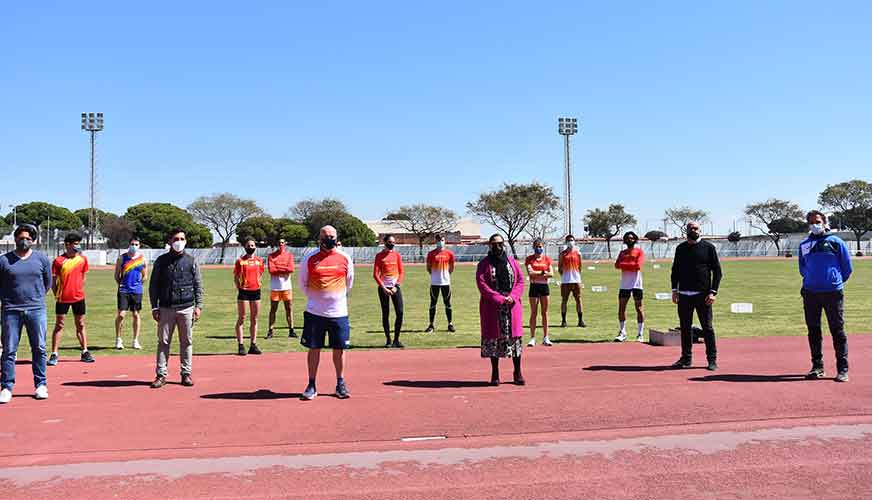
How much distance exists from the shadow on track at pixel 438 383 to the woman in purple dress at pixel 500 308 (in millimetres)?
475

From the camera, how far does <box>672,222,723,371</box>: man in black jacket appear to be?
9.46m

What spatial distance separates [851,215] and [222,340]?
10763cm

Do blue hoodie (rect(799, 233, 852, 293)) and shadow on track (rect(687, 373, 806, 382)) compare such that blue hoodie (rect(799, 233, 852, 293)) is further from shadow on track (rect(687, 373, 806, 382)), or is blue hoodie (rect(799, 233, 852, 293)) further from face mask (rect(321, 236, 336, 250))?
face mask (rect(321, 236, 336, 250))

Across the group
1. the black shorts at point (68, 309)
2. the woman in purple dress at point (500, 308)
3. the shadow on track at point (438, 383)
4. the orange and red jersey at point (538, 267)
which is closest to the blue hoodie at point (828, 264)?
the woman in purple dress at point (500, 308)

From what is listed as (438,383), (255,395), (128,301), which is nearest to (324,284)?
(255,395)

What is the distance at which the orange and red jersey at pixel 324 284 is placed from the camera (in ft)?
25.8

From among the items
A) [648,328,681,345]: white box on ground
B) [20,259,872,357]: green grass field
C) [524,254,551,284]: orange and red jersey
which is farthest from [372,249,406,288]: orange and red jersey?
[648,328,681,345]: white box on ground

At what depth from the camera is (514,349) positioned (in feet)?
27.7

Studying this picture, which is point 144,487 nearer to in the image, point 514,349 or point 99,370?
point 514,349

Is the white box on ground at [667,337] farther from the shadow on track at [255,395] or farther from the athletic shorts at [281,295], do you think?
the athletic shorts at [281,295]

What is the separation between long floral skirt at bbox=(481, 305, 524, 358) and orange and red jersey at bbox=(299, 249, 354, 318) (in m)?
1.90

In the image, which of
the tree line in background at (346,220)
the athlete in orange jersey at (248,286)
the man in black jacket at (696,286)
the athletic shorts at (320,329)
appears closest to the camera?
the athletic shorts at (320,329)

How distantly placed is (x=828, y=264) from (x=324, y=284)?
6202 millimetres

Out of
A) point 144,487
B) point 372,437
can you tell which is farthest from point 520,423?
point 144,487
